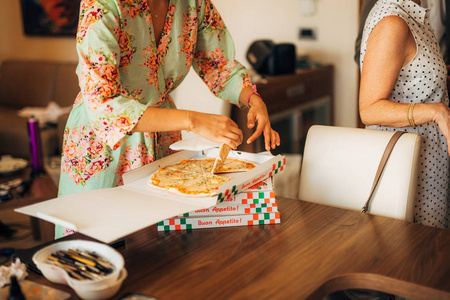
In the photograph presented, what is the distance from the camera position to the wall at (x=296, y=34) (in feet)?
12.7

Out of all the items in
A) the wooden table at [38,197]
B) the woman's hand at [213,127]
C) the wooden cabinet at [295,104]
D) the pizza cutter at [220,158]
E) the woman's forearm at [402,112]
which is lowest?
the wooden table at [38,197]

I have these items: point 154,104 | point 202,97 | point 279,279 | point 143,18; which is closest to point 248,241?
point 279,279

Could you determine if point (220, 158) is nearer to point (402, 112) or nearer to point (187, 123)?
point (187, 123)

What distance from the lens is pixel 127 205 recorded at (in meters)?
1.15

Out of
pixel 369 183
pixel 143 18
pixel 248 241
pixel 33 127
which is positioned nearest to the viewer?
pixel 248 241

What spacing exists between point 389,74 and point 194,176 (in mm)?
748

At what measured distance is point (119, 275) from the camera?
0.99 m

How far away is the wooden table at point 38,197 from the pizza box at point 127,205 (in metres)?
1.67

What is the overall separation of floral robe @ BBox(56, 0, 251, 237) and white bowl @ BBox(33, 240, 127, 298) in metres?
0.30

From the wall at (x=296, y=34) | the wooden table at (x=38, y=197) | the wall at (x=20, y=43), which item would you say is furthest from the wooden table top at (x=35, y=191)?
the wall at (x=20, y=43)

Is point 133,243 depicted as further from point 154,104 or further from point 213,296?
point 154,104

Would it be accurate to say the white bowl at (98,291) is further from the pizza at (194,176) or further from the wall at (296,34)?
the wall at (296,34)

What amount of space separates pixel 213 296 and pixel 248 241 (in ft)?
0.83

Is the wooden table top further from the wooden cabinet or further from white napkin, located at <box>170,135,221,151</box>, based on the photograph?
white napkin, located at <box>170,135,221,151</box>
